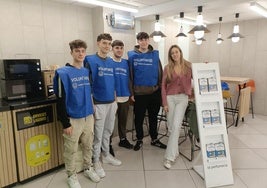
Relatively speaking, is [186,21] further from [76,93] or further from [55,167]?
[55,167]

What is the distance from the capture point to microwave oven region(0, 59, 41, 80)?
2.45 meters

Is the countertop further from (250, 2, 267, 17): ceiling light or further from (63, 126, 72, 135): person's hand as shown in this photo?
(250, 2, 267, 17): ceiling light

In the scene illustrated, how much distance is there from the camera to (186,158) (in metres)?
3.01

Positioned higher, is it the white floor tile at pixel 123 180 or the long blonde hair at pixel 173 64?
the long blonde hair at pixel 173 64

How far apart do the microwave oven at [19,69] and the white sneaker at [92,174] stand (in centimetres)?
135

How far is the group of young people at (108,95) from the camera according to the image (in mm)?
2197

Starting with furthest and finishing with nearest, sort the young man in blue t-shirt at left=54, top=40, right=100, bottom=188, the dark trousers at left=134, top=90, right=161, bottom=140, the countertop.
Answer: the dark trousers at left=134, top=90, right=161, bottom=140 → the countertop → the young man in blue t-shirt at left=54, top=40, right=100, bottom=188

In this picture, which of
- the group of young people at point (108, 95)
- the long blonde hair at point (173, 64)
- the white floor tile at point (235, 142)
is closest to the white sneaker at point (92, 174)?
the group of young people at point (108, 95)

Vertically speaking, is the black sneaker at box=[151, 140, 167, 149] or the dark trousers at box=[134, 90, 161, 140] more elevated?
the dark trousers at box=[134, 90, 161, 140]

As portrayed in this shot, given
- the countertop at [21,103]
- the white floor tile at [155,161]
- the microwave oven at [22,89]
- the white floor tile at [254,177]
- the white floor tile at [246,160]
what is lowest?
the white floor tile at [254,177]

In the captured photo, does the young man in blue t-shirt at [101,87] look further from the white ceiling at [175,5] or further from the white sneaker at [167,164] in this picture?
the white ceiling at [175,5]

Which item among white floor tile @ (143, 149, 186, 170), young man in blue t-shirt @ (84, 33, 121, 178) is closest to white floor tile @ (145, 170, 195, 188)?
white floor tile @ (143, 149, 186, 170)

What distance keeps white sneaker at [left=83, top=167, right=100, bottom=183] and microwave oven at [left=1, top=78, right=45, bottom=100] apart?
1.13 m

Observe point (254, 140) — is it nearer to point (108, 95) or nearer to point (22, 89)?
point (108, 95)
